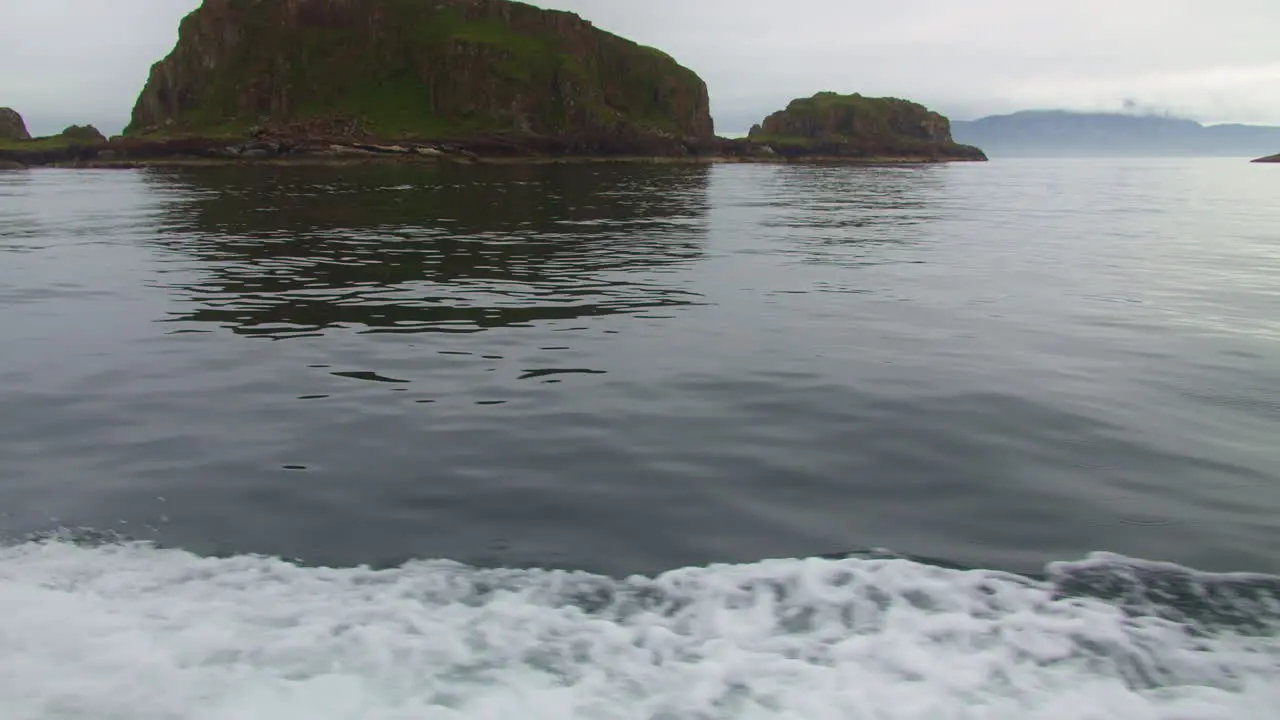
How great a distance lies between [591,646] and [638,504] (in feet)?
7.69

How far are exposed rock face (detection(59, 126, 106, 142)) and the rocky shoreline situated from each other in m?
6.82

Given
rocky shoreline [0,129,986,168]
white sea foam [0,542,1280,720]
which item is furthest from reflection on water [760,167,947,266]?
rocky shoreline [0,129,986,168]

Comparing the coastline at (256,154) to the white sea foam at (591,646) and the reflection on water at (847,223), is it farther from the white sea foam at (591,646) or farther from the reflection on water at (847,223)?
the white sea foam at (591,646)

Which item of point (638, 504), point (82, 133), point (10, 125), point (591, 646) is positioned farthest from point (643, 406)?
point (10, 125)

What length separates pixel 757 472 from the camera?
27.7 ft

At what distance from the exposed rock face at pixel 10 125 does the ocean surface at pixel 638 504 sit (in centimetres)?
20080

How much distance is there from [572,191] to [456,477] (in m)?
53.4

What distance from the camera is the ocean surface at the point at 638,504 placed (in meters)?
5.12

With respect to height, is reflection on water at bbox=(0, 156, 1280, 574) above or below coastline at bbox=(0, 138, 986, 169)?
below

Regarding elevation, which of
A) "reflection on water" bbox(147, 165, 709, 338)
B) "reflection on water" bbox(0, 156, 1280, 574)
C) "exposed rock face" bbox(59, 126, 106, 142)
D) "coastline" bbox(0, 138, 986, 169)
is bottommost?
"reflection on water" bbox(0, 156, 1280, 574)

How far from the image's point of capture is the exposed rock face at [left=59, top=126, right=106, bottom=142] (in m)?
154

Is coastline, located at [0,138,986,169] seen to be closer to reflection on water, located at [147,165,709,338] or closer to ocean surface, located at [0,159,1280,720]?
reflection on water, located at [147,165,709,338]

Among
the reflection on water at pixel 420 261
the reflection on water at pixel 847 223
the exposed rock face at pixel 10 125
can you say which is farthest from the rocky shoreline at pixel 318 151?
the reflection on water at pixel 420 261

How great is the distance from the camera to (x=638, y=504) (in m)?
7.71
